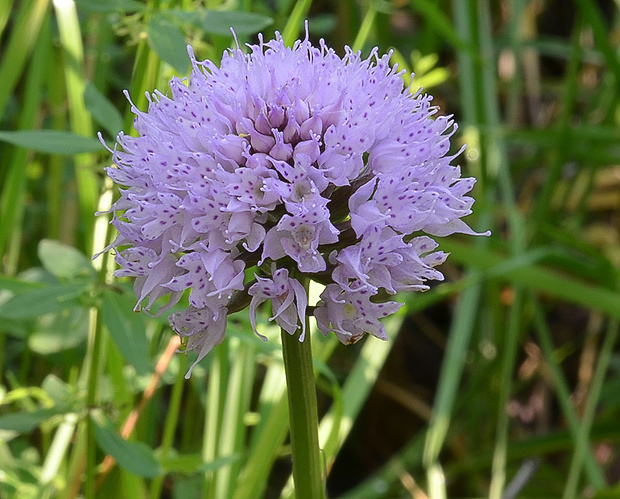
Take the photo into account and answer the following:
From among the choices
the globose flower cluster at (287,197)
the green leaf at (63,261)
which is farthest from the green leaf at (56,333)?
the globose flower cluster at (287,197)

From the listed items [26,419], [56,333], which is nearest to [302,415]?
[26,419]

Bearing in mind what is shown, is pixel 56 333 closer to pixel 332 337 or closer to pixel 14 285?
pixel 14 285

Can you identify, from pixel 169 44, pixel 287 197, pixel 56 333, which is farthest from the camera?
pixel 56 333

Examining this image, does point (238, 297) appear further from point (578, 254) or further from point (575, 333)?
point (575, 333)

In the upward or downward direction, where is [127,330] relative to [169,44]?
downward

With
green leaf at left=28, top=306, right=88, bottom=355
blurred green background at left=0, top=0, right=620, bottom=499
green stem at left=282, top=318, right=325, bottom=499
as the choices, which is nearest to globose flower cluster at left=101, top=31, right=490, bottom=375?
green stem at left=282, top=318, right=325, bottom=499

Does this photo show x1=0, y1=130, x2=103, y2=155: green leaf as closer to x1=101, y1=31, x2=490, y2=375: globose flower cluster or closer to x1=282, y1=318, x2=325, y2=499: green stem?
x1=101, y1=31, x2=490, y2=375: globose flower cluster

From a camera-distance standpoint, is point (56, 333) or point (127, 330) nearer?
point (127, 330)
